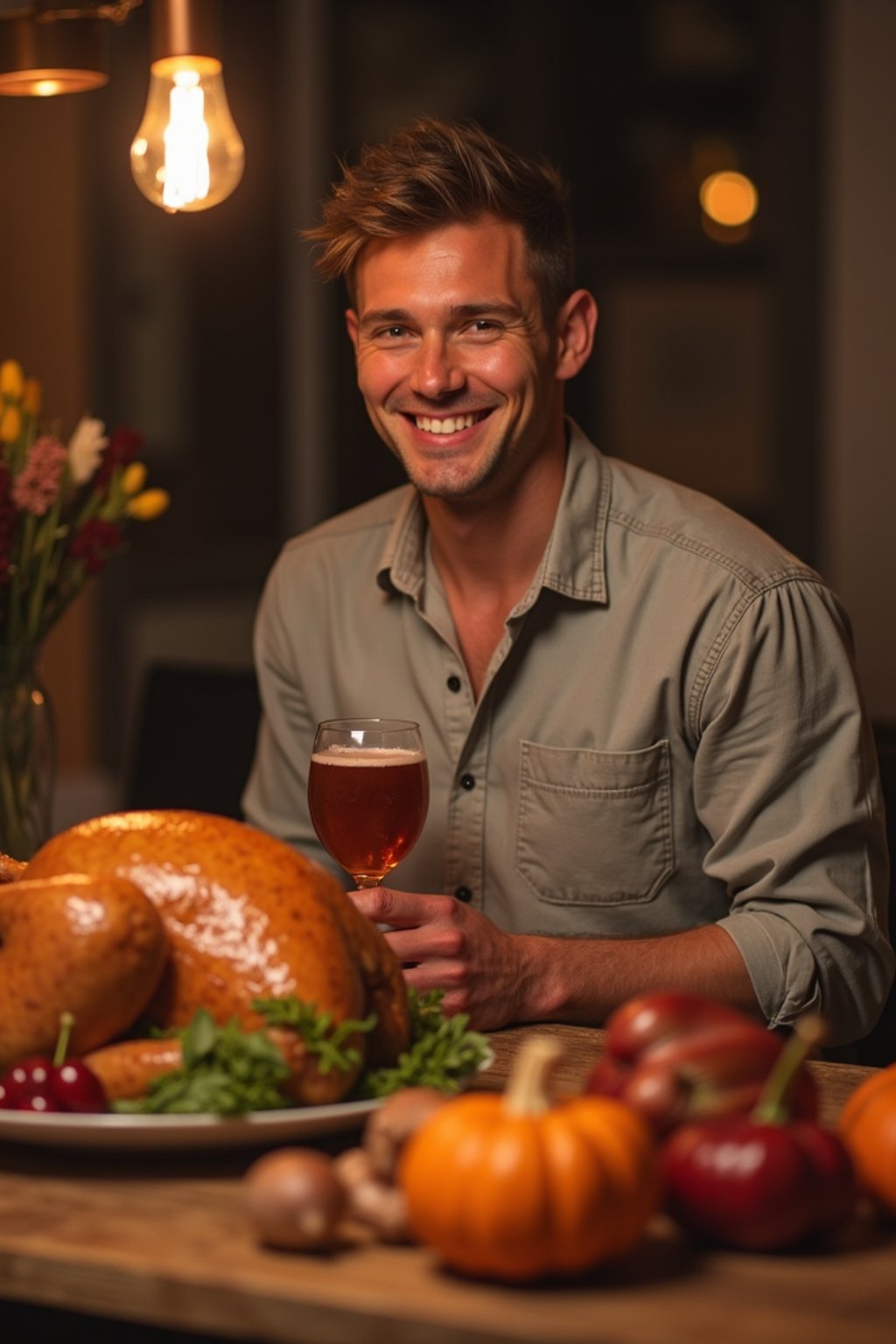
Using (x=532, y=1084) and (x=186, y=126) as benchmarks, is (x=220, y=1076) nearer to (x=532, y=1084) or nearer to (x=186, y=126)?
(x=532, y=1084)

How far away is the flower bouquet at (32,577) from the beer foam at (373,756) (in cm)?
66

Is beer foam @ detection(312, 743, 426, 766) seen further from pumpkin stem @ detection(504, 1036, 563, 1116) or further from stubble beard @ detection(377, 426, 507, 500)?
pumpkin stem @ detection(504, 1036, 563, 1116)

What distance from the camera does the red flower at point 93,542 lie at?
2195mm

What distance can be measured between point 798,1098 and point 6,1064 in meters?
0.50

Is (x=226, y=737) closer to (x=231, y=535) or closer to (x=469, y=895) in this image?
(x=469, y=895)

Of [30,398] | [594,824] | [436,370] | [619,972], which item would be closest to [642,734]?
[594,824]

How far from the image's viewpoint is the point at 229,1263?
94cm

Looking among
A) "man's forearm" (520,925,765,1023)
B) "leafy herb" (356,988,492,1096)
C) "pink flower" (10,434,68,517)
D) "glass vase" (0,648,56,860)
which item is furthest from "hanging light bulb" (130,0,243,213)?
"leafy herb" (356,988,492,1096)

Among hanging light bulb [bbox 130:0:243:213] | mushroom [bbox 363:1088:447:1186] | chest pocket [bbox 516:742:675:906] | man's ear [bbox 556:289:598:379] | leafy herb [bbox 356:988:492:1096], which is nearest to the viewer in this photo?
mushroom [bbox 363:1088:447:1186]

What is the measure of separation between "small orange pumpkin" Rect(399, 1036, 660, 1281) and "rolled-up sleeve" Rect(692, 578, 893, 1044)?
0.97 m

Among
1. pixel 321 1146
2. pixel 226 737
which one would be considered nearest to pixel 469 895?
pixel 226 737

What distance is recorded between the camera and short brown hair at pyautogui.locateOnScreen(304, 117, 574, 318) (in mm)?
2100

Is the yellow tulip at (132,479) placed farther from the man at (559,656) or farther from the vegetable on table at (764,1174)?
the vegetable on table at (764,1174)

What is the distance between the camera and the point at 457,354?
7.12 feet
